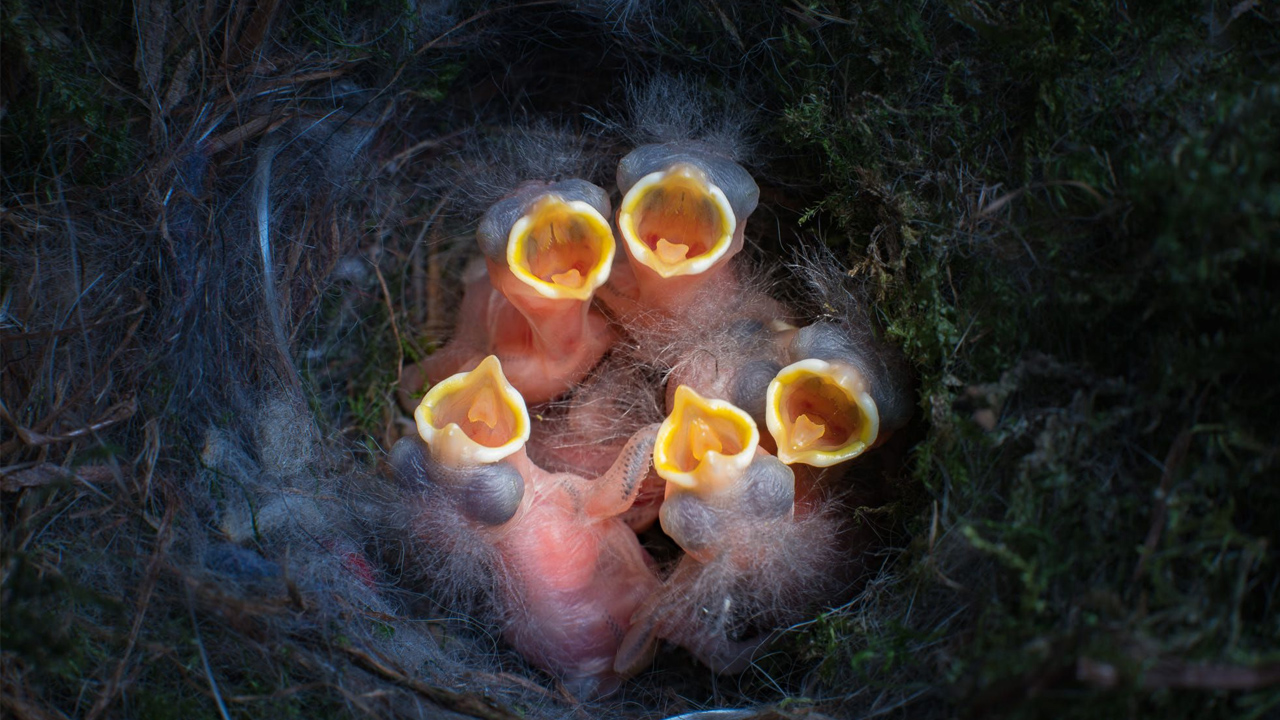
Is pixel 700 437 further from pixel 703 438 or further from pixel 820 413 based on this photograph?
pixel 820 413

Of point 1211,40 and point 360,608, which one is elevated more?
point 1211,40

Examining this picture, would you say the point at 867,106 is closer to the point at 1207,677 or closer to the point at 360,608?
the point at 1207,677

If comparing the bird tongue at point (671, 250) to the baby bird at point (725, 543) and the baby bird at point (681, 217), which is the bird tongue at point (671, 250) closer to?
the baby bird at point (681, 217)

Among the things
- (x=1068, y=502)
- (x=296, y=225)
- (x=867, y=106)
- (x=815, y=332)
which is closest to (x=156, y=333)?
Result: (x=296, y=225)

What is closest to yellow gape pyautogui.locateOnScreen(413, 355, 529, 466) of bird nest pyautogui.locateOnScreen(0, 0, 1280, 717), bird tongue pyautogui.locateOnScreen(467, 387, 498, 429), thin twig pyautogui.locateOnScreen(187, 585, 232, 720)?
A: bird tongue pyautogui.locateOnScreen(467, 387, 498, 429)

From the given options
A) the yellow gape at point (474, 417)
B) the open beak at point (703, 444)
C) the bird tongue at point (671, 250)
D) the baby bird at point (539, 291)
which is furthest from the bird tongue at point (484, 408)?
the bird tongue at point (671, 250)

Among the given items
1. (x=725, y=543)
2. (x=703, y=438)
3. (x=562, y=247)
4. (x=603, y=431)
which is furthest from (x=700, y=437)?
(x=562, y=247)

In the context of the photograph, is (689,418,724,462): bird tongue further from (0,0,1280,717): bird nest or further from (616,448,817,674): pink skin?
(0,0,1280,717): bird nest
